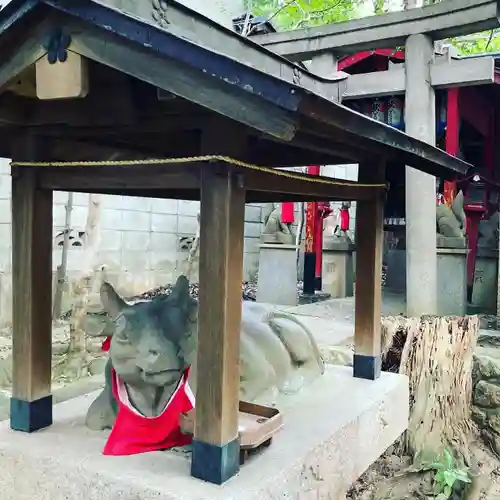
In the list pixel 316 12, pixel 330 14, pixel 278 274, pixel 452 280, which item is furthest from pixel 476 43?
pixel 278 274

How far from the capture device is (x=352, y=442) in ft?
9.96

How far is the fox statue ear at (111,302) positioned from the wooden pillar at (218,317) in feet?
2.40

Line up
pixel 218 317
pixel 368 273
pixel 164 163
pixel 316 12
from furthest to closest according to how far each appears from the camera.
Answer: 1. pixel 316 12
2. pixel 368 273
3. pixel 164 163
4. pixel 218 317

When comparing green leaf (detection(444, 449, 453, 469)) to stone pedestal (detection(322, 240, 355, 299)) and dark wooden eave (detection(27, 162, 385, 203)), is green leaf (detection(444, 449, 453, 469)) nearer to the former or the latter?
dark wooden eave (detection(27, 162, 385, 203))

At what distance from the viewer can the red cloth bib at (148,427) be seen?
2482mm

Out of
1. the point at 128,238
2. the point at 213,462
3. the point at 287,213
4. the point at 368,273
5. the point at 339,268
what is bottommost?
the point at 213,462

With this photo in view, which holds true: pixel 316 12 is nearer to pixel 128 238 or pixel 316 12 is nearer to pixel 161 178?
pixel 128 238

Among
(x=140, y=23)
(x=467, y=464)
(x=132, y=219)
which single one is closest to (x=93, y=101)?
(x=140, y=23)

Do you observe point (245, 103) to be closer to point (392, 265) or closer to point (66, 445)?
point (66, 445)

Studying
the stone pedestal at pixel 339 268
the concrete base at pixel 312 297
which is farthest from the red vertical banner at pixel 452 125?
the concrete base at pixel 312 297

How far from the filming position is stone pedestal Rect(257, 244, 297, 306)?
8938 mm

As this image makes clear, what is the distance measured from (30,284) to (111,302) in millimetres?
395

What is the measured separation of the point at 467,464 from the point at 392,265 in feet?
21.9

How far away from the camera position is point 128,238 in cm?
973
